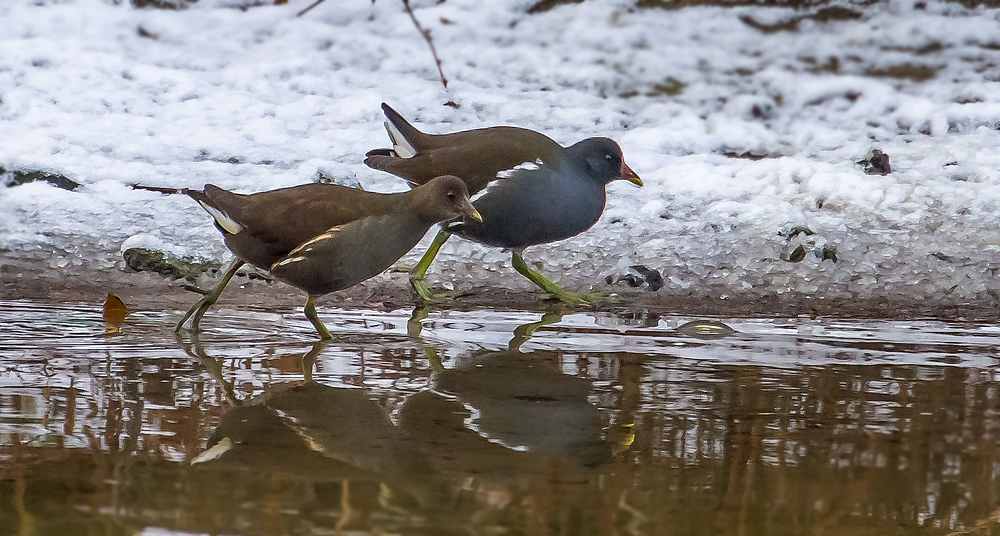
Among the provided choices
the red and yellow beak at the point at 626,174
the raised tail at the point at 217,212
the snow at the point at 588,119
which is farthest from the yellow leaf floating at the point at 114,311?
the red and yellow beak at the point at 626,174

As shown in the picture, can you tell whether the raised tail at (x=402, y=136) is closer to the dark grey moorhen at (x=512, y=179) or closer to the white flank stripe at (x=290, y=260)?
the dark grey moorhen at (x=512, y=179)

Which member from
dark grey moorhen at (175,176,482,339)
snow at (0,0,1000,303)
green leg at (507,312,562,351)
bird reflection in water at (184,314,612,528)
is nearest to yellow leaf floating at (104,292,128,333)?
dark grey moorhen at (175,176,482,339)

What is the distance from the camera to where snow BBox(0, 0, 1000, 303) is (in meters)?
6.02

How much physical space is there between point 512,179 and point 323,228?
122cm

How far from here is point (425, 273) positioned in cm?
585

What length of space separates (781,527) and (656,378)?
148 cm

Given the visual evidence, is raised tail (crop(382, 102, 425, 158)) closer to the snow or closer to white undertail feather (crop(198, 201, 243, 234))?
the snow

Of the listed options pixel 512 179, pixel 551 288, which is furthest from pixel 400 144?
pixel 551 288

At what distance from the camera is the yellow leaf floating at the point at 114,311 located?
15.8 feet

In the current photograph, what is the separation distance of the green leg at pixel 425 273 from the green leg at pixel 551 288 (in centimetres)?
36

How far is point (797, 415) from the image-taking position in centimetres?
351

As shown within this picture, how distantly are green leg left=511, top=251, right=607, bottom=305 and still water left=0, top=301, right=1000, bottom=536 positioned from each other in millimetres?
553

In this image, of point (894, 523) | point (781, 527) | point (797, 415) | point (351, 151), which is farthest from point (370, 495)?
point (351, 151)

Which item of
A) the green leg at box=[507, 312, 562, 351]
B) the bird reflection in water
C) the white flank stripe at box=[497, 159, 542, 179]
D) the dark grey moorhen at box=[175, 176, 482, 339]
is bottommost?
the bird reflection in water
